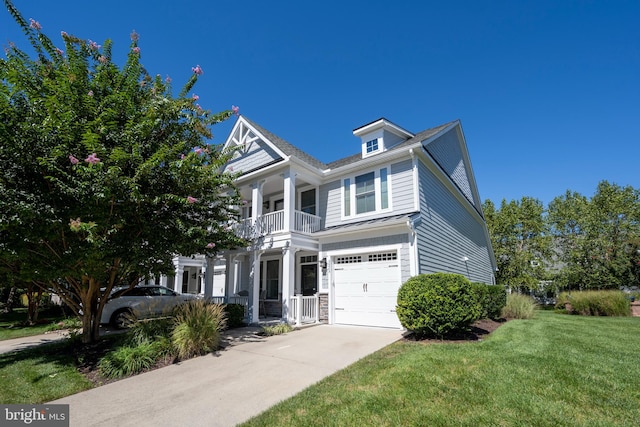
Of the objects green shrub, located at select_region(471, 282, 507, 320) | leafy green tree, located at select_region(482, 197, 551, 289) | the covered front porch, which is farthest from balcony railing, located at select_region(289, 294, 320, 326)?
leafy green tree, located at select_region(482, 197, 551, 289)

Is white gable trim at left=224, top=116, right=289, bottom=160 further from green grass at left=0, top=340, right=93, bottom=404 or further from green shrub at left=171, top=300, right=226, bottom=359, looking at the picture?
green grass at left=0, top=340, right=93, bottom=404

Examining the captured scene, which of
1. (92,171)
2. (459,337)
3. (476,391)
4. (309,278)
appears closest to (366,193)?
(309,278)

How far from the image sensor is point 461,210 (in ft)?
54.8

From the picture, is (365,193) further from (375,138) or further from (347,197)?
(375,138)

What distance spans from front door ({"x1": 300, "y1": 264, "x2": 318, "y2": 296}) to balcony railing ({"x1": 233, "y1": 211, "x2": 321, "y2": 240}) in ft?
5.66

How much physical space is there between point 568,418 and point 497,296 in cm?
995

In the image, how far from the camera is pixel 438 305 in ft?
25.0

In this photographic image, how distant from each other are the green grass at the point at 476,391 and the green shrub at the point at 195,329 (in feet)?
11.7

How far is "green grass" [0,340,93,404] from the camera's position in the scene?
194 inches

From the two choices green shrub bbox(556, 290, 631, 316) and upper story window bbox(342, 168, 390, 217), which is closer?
upper story window bbox(342, 168, 390, 217)

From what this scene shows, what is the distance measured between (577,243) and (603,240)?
5.48 feet

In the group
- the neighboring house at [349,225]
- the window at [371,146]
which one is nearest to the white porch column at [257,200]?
the neighboring house at [349,225]

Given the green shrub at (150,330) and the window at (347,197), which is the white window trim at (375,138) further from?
the green shrub at (150,330)

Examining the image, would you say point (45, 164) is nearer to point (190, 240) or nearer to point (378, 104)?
point (190, 240)
